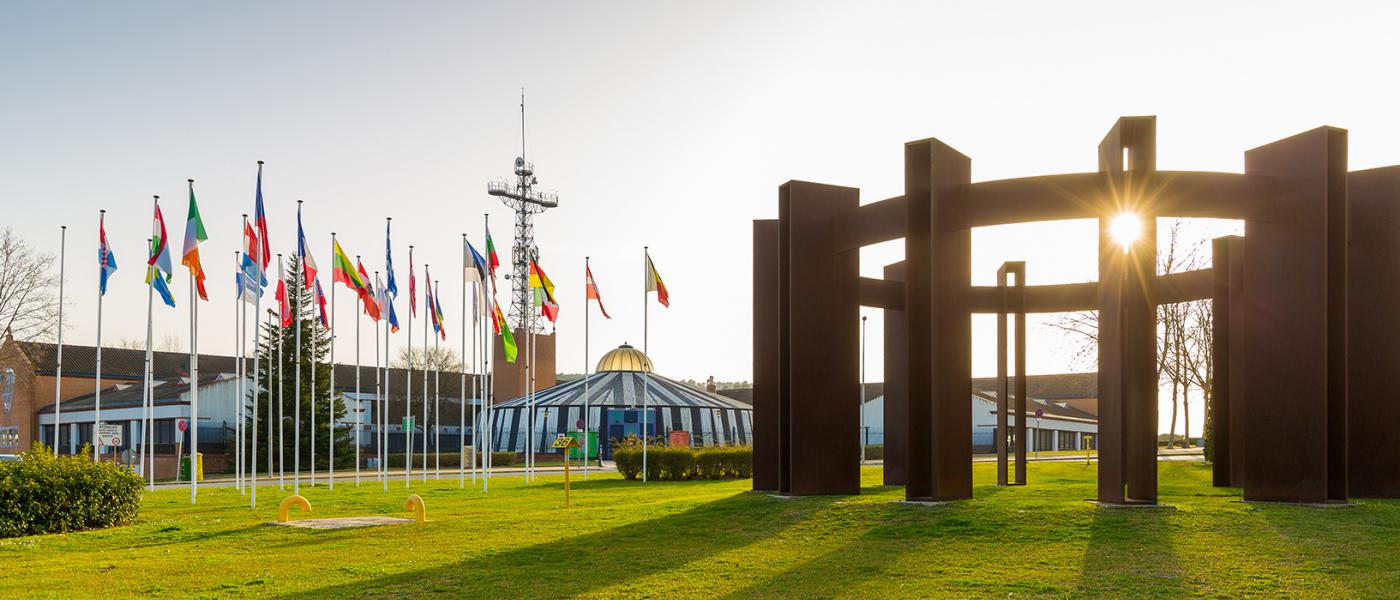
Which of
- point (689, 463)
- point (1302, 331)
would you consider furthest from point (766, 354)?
point (689, 463)

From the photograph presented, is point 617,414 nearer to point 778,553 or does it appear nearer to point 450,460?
point 450,460

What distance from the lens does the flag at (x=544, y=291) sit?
1347 inches

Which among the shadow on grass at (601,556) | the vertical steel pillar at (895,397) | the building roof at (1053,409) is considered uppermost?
the vertical steel pillar at (895,397)

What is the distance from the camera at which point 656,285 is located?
123 feet

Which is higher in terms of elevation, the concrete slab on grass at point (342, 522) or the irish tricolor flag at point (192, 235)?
the irish tricolor flag at point (192, 235)

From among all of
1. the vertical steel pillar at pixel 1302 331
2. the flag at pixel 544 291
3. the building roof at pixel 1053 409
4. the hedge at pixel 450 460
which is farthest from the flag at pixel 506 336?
the building roof at pixel 1053 409

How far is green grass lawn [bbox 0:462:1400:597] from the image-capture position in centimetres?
1216

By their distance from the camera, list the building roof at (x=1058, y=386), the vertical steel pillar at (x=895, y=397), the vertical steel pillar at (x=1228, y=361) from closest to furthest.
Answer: the vertical steel pillar at (x=1228, y=361)
the vertical steel pillar at (x=895, y=397)
the building roof at (x=1058, y=386)

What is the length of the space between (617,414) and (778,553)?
48172 mm

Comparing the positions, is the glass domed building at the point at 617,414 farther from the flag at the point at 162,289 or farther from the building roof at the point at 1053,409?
the flag at the point at 162,289

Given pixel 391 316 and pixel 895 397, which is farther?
pixel 391 316

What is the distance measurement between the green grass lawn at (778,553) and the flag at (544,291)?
13844 millimetres

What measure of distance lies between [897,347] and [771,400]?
12.0 ft

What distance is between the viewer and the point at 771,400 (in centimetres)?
2288
